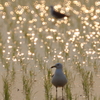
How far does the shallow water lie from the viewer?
308 inches

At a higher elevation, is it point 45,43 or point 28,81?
point 45,43

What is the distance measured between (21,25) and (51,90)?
653 cm

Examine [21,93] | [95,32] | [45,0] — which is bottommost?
[21,93]

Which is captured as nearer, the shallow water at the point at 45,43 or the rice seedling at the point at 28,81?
the rice seedling at the point at 28,81

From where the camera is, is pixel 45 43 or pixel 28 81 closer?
pixel 28 81

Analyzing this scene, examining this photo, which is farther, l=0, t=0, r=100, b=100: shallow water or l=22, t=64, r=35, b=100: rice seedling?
l=0, t=0, r=100, b=100: shallow water

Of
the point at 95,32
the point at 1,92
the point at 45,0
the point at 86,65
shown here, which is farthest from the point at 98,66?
the point at 45,0

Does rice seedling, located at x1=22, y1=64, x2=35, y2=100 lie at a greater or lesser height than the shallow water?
lesser

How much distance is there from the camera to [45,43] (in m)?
10.6

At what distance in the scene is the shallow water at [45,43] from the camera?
25.7 ft

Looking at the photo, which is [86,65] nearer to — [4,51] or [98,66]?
[98,66]

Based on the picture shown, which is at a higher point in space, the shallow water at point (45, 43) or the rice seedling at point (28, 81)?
the shallow water at point (45, 43)

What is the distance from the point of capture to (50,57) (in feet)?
31.0

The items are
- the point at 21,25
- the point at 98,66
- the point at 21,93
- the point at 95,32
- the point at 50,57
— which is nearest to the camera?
the point at 21,93
